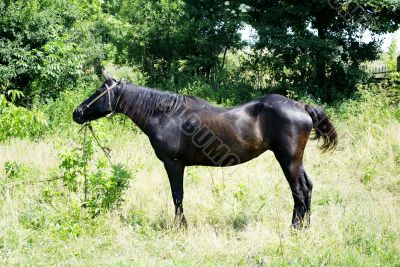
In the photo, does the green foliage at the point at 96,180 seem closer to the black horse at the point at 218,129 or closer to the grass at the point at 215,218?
the grass at the point at 215,218

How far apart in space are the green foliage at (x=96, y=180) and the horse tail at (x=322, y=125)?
252 centimetres

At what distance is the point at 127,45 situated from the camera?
16578mm

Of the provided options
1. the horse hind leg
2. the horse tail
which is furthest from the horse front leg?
the horse tail

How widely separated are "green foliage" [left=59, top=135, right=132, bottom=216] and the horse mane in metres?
0.73

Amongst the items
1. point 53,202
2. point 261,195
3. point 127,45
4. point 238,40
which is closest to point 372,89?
point 238,40

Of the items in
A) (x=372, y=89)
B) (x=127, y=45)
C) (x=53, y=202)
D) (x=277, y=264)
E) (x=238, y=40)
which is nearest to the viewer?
(x=277, y=264)

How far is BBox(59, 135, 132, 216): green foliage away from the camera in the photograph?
210 inches

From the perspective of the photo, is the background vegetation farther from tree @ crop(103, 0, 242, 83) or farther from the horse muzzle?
the horse muzzle

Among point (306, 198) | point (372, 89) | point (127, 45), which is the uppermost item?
point (127, 45)

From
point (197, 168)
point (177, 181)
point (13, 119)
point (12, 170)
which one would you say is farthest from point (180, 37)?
point (177, 181)

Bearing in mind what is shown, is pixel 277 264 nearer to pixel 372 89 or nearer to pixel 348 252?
pixel 348 252

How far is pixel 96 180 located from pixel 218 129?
1.76 meters

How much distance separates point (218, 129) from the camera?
5172 millimetres

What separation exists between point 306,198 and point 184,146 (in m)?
1.67
